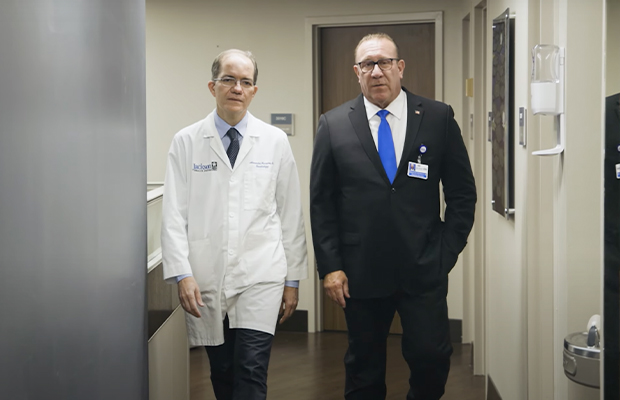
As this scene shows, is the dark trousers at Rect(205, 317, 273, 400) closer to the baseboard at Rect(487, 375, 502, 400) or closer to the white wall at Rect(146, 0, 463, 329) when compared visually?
the baseboard at Rect(487, 375, 502, 400)

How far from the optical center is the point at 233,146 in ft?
8.61

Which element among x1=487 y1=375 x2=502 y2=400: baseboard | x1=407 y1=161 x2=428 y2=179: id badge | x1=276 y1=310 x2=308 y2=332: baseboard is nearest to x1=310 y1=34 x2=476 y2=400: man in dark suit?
x1=407 y1=161 x2=428 y2=179: id badge

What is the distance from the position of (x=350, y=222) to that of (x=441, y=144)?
16.9 inches

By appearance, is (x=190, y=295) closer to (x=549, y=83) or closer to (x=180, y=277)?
(x=180, y=277)

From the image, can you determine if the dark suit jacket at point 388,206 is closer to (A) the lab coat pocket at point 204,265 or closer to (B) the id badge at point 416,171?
(B) the id badge at point 416,171

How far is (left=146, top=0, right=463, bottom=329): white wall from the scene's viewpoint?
519 cm

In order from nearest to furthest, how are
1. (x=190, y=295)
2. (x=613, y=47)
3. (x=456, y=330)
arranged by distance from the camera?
1. (x=613, y=47)
2. (x=190, y=295)
3. (x=456, y=330)

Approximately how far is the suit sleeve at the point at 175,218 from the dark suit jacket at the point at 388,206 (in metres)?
0.47

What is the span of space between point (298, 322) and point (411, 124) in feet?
9.88

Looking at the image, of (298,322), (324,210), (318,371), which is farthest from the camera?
(298,322)

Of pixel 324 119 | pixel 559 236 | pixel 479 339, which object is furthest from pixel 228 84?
pixel 479 339

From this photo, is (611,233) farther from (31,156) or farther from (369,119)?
(31,156)

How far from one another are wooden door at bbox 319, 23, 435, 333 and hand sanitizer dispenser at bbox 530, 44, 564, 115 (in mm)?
2573

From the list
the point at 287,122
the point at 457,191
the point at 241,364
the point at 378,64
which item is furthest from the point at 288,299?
the point at 287,122
